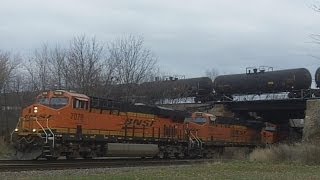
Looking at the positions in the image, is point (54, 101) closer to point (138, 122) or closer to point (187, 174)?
point (138, 122)

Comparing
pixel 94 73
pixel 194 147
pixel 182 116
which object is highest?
pixel 94 73

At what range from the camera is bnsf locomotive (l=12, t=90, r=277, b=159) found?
2453 centimetres

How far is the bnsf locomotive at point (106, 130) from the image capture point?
2453 cm

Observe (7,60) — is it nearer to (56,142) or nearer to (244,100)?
(244,100)

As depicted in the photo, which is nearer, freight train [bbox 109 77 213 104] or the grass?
the grass

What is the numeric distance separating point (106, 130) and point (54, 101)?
3.95 metres

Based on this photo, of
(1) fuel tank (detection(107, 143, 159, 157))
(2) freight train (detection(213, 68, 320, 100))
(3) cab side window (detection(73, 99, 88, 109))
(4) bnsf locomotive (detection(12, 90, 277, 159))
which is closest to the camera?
(4) bnsf locomotive (detection(12, 90, 277, 159))

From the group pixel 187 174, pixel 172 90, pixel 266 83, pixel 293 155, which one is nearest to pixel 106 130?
pixel 293 155

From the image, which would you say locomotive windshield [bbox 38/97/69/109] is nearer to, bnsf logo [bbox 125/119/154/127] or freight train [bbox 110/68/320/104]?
bnsf logo [bbox 125/119/154/127]

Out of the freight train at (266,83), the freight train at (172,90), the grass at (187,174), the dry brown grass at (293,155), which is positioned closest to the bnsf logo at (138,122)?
the dry brown grass at (293,155)

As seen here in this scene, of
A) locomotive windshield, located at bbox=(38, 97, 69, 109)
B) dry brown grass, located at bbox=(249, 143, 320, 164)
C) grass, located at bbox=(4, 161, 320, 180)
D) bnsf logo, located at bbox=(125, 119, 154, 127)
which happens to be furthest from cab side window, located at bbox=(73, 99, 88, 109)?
dry brown grass, located at bbox=(249, 143, 320, 164)

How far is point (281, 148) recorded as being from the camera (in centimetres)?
2861

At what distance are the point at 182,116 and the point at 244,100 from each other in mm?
16953

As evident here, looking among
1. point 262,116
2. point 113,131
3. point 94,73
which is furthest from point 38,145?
point 262,116
